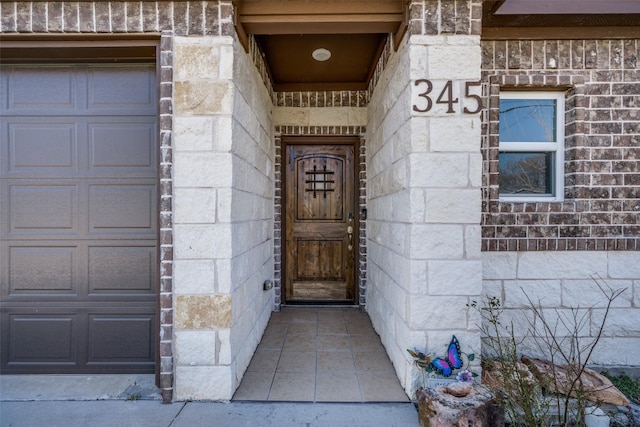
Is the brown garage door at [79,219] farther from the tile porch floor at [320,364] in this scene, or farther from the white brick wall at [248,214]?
the tile porch floor at [320,364]

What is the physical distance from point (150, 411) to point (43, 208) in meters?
1.66

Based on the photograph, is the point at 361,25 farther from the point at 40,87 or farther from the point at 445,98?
the point at 40,87

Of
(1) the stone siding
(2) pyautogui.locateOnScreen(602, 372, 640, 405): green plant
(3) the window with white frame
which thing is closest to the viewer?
(2) pyautogui.locateOnScreen(602, 372, 640, 405): green plant

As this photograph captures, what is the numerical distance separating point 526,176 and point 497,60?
975mm

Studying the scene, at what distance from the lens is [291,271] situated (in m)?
4.18

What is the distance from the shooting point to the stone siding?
2781 mm

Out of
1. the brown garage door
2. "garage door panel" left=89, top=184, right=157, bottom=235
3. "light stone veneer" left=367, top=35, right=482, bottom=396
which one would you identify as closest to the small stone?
"light stone veneer" left=367, top=35, right=482, bottom=396

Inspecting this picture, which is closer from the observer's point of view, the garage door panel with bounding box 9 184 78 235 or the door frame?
the garage door panel with bounding box 9 184 78 235

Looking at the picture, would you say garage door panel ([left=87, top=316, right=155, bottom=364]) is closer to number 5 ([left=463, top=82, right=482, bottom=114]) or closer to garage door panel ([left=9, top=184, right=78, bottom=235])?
garage door panel ([left=9, top=184, right=78, bottom=235])

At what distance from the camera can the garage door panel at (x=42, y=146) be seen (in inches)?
102

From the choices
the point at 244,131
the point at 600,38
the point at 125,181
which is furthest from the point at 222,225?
the point at 600,38

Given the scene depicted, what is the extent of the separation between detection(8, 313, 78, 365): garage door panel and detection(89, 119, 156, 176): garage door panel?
45.1 inches

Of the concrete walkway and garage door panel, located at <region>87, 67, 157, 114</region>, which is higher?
garage door panel, located at <region>87, 67, 157, 114</region>

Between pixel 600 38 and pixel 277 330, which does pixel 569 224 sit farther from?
pixel 277 330
